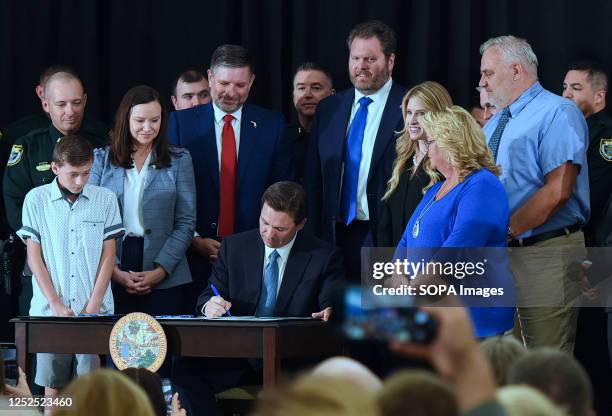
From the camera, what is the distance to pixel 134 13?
21.6ft

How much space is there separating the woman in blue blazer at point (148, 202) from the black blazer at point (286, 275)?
0.49m

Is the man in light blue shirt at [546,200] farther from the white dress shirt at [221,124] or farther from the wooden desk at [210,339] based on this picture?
the white dress shirt at [221,124]

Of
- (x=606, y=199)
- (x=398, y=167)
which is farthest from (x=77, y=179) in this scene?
(x=606, y=199)

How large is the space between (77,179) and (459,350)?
3.71m

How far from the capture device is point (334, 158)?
532 cm

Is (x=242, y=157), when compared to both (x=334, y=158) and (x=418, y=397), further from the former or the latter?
(x=418, y=397)

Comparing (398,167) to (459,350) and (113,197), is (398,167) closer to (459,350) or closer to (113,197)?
(113,197)

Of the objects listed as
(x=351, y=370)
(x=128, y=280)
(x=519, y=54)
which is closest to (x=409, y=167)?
(x=519, y=54)

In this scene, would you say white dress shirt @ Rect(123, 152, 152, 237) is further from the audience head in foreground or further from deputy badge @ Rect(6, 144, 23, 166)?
the audience head in foreground

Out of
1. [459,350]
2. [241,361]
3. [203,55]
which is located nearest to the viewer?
[459,350]

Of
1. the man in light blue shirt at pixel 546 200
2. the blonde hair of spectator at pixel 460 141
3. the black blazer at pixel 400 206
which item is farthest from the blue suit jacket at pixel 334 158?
the blonde hair of spectator at pixel 460 141

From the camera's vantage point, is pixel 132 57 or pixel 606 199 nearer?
pixel 606 199

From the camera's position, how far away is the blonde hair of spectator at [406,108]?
4859 millimetres

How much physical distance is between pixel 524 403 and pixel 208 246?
384cm
